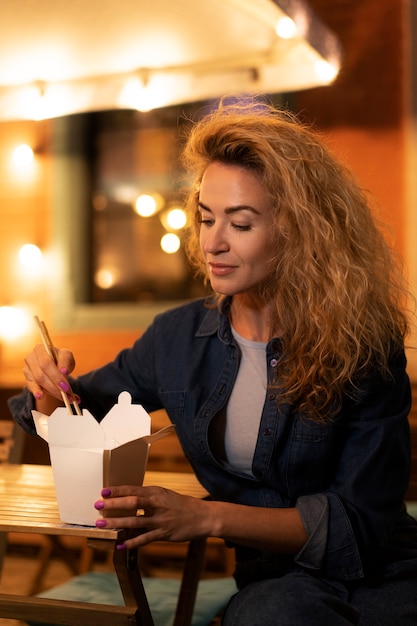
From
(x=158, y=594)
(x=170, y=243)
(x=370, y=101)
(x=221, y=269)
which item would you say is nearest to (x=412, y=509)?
(x=158, y=594)

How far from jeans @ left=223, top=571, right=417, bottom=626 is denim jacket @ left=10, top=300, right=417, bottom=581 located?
49mm

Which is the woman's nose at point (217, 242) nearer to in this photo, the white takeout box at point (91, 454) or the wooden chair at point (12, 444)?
the white takeout box at point (91, 454)

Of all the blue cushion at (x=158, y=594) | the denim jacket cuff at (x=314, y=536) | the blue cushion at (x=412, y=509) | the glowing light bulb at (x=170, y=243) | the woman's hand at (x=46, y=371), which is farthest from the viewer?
the glowing light bulb at (x=170, y=243)

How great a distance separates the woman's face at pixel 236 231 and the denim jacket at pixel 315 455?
0.69ft

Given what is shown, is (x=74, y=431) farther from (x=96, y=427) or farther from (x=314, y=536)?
(x=314, y=536)

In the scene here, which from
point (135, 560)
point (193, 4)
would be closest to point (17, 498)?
point (135, 560)

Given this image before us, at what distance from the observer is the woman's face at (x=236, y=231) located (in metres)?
2.06

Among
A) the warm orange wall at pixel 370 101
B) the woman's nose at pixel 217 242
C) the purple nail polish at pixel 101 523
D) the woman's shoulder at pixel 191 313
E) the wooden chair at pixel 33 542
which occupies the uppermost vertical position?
the warm orange wall at pixel 370 101

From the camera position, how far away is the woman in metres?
1.99

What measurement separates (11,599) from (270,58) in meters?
2.88

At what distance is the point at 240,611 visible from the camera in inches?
74.0

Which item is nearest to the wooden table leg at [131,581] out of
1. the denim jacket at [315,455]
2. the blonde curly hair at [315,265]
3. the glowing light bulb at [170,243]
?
the denim jacket at [315,455]

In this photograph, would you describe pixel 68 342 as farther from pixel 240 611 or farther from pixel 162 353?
pixel 240 611

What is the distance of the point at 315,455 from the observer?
2.09 meters
